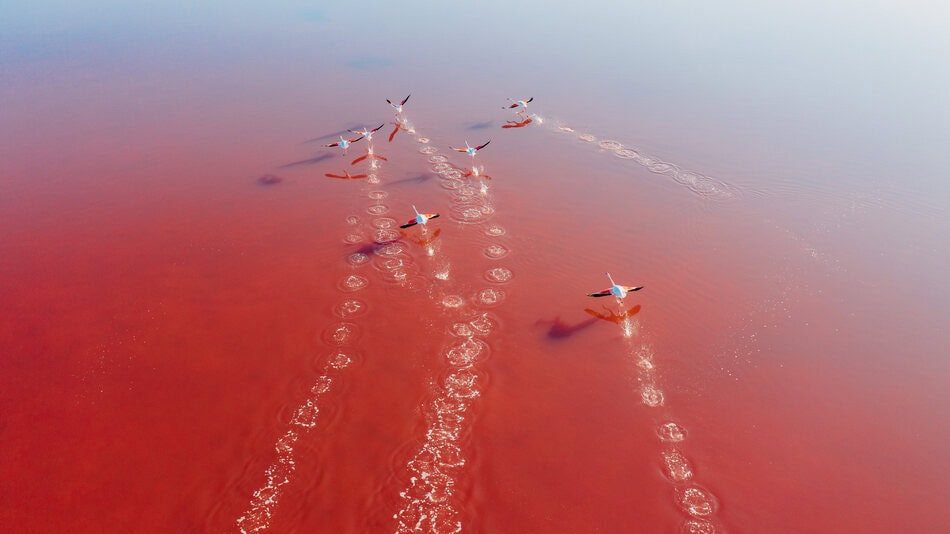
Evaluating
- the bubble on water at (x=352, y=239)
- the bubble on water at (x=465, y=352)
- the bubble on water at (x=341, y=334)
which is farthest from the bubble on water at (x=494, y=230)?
the bubble on water at (x=341, y=334)

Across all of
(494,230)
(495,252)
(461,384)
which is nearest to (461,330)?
(461,384)

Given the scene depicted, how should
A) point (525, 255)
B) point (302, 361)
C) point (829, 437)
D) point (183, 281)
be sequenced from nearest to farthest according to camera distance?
point (829, 437)
point (302, 361)
point (183, 281)
point (525, 255)

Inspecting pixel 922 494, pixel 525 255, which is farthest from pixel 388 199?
pixel 922 494

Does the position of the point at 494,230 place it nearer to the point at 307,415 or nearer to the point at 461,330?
the point at 461,330

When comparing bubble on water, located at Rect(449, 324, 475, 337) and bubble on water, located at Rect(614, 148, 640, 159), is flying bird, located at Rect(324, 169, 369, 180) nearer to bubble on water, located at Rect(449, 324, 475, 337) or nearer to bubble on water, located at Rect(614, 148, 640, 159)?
bubble on water, located at Rect(449, 324, 475, 337)

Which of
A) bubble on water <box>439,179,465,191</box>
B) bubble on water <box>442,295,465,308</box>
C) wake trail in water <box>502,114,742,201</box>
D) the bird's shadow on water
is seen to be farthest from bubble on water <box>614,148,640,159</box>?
the bird's shadow on water

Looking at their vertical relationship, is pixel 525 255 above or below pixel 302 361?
above

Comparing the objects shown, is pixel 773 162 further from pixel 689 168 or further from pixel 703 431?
pixel 703 431
